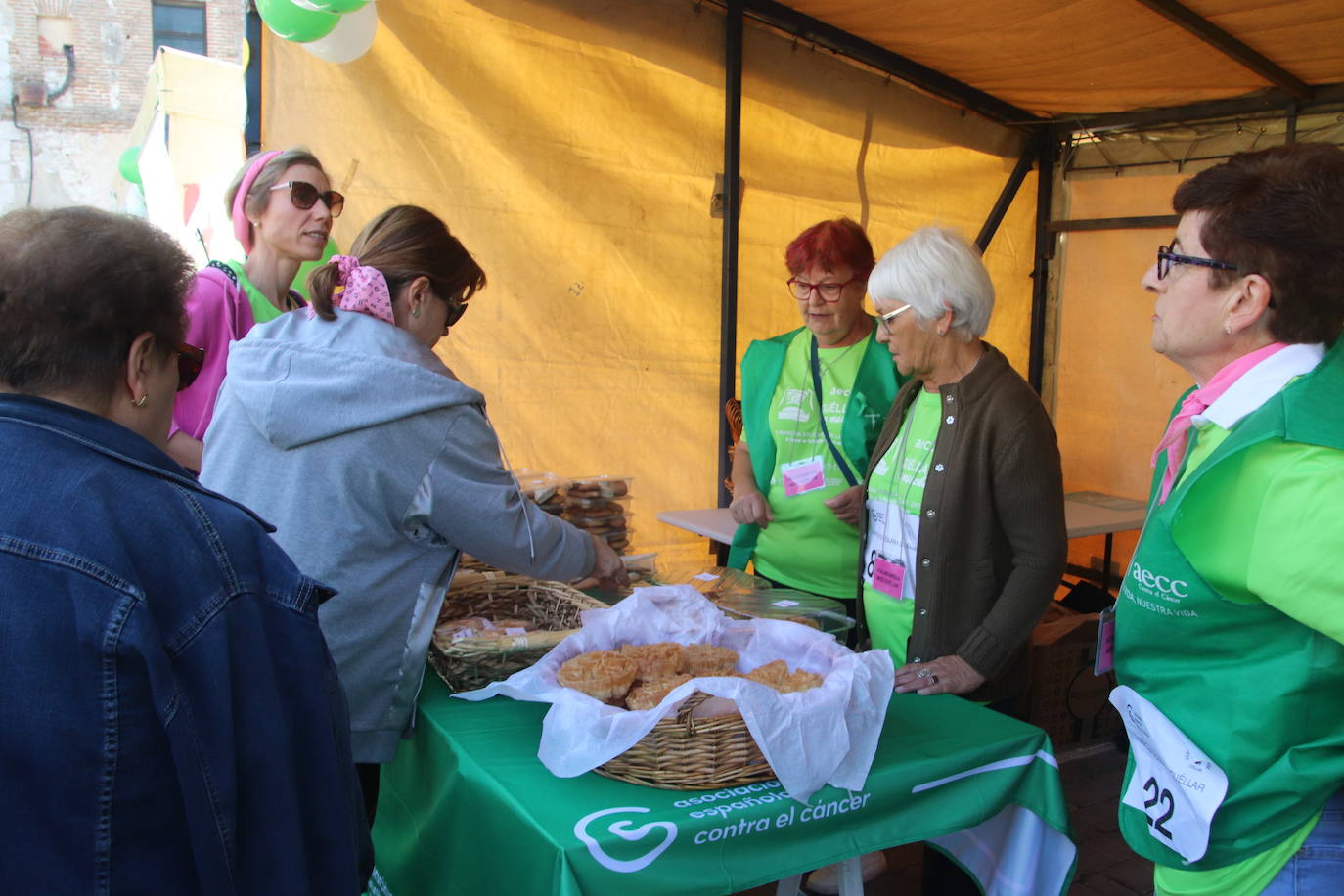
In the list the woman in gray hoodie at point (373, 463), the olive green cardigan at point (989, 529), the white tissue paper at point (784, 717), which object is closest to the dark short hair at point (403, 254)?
the woman in gray hoodie at point (373, 463)

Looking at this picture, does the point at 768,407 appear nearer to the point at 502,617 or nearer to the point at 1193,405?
the point at 502,617

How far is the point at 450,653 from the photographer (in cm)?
175

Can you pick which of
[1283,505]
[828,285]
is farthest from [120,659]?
[828,285]

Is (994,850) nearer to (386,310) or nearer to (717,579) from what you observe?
(717,579)

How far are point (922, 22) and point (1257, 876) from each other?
4147 mm

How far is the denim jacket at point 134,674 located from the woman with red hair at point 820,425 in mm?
1829

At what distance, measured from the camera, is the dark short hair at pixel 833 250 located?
2760mm

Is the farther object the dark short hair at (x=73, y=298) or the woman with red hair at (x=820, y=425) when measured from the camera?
the woman with red hair at (x=820, y=425)

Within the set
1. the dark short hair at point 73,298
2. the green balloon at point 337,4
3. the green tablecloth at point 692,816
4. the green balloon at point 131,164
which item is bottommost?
the green tablecloth at point 692,816

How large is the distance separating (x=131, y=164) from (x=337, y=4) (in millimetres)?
2526

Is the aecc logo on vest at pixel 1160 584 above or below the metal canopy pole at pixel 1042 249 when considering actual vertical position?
below

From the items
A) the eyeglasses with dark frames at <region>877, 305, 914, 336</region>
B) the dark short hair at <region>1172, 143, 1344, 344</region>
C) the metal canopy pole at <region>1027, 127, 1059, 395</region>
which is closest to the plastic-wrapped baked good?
the eyeglasses with dark frames at <region>877, 305, 914, 336</region>

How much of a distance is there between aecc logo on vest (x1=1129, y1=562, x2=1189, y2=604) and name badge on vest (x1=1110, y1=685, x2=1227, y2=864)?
0.56 ft

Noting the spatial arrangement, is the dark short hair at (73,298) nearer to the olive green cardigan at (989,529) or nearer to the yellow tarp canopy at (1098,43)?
the olive green cardigan at (989,529)
